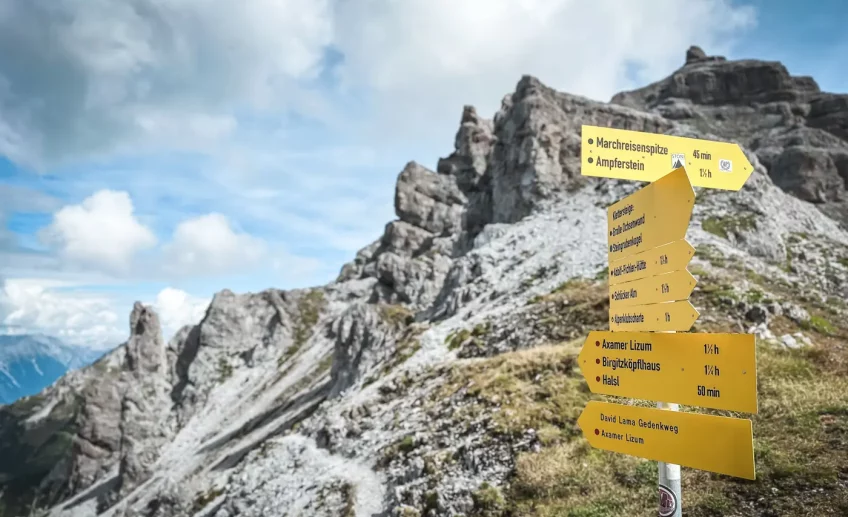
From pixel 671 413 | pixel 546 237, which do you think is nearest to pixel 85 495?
pixel 546 237

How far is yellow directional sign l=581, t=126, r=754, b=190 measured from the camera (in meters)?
7.51

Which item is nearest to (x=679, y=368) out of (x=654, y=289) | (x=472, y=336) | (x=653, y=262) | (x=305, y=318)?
(x=654, y=289)

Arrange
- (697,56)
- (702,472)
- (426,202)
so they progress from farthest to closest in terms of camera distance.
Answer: (697,56) < (426,202) < (702,472)

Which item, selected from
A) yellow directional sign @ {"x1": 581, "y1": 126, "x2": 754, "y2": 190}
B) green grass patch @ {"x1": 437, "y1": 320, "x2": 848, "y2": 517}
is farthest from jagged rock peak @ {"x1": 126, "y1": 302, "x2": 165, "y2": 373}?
yellow directional sign @ {"x1": 581, "y1": 126, "x2": 754, "y2": 190}

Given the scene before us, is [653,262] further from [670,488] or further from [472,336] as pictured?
[472,336]

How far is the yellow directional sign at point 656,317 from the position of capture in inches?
238

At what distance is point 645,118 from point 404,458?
202 ft

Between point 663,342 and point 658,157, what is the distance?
282 centimetres

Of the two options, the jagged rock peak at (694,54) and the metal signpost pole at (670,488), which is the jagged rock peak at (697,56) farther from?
the metal signpost pole at (670,488)

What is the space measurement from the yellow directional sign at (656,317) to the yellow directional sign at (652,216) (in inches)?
32.0

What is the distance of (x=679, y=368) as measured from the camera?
6.19m

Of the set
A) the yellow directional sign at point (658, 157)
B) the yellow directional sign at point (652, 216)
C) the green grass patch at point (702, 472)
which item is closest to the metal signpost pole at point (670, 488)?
the yellow directional sign at point (652, 216)

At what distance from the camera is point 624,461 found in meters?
14.7

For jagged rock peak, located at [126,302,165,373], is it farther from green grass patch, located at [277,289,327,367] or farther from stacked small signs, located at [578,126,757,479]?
stacked small signs, located at [578,126,757,479]
